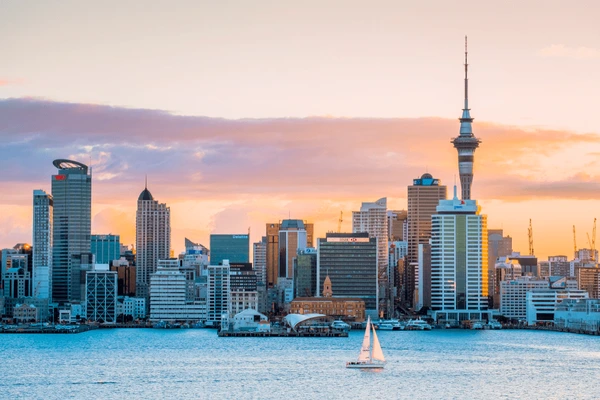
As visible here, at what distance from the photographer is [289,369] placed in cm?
10656

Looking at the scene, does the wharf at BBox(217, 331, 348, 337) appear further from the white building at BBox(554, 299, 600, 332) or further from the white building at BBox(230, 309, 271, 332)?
the white building at BBox(554, 299, 600, 332)

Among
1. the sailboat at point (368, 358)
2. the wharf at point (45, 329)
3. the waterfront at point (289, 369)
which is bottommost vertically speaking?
the waterfront at point (289, 369)

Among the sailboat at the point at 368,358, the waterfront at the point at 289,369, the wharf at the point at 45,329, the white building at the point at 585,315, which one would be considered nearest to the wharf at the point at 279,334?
the waterfront at the point at 289,369

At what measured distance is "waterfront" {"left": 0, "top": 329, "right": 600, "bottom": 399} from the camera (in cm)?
8944

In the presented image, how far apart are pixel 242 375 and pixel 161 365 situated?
1281cm

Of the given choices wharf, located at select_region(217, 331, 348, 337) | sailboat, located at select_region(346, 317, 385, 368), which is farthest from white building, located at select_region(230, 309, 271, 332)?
sailboat, located at select_region(346, 317, 385, 368)

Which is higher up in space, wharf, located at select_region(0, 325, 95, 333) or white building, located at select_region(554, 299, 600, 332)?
white building, located at select_region(554, 299, 600, 332)

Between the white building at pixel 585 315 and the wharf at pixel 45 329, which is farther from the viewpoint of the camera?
the white building at pixel 585 315

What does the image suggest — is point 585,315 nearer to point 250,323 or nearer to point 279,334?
point 279,334

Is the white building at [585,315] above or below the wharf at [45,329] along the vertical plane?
above

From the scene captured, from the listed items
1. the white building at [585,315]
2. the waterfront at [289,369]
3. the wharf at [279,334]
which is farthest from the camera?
the white building at [585,315]

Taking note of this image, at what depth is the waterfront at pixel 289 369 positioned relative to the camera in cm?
8944

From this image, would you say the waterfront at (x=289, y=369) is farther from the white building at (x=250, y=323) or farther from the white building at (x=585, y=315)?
the white building at (x=585, y=315)

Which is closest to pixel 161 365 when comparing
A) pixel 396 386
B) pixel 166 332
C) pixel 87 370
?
pixel 87 370
